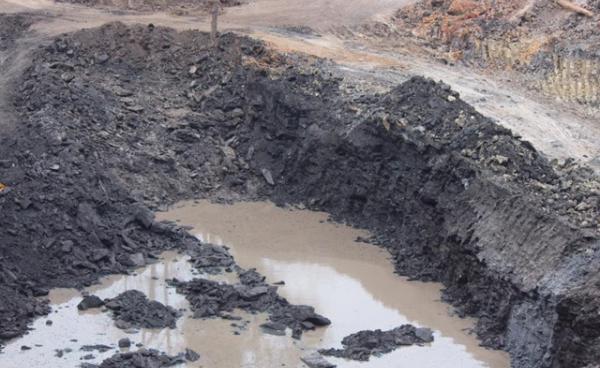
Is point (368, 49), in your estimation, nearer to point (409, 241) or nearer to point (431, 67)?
point (431, 67)

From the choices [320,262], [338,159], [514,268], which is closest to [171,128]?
[338,159]

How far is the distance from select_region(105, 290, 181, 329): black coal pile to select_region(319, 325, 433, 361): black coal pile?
2.75m

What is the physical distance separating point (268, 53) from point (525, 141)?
7.87 metres

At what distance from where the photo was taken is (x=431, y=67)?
1014 inches

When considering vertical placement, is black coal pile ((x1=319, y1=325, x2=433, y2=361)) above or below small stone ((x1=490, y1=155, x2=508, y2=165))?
below

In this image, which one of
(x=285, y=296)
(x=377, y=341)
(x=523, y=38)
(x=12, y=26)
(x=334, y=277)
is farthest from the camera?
(x=12, y=26)

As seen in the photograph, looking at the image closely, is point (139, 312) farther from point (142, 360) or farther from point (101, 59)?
point (101, 59)

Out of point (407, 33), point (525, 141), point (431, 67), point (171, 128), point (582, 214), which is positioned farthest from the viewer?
point (407, 33)

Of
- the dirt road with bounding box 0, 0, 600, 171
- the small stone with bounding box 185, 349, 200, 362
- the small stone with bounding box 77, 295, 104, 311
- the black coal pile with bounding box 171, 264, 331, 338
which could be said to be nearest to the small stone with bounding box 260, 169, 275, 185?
the dirt road with bounding box 0, 0, 600, 171

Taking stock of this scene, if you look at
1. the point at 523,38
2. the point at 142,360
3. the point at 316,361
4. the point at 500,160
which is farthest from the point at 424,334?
the point at 523,38

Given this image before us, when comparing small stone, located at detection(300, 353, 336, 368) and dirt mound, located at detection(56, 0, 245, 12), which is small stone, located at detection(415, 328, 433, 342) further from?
dirt mound, located at detection(56, 0, 245, 12)

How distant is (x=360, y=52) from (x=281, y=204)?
6.28 meters

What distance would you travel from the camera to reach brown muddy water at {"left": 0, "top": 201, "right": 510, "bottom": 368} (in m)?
15.7

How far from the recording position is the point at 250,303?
1738cm
